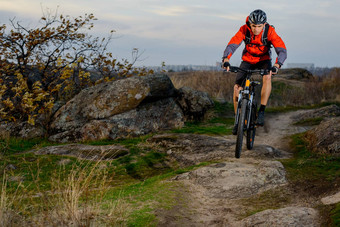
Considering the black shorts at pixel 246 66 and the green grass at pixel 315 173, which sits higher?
the black shorts at pixel 246 66

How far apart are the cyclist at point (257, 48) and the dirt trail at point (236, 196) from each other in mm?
869

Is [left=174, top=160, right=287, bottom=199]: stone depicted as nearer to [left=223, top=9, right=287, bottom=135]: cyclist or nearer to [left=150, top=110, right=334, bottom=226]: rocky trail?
[left=150, top=110, right=334, bottom=226]: rocky trail

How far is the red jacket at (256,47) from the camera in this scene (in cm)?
697

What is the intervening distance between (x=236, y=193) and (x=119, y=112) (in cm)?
601

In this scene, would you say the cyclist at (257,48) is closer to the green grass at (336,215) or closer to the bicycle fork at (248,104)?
the bicycle fork at (248,104)

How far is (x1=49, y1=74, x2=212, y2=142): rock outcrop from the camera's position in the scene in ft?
34.6

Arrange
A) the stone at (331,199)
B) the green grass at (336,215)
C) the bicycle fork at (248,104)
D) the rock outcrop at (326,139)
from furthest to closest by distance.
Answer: the rock outcrop at (326,139) → the bicycle fork at (248,104) → the stone at (331,199) → the green grass at (336,215)

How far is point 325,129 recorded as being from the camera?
26.8 ft

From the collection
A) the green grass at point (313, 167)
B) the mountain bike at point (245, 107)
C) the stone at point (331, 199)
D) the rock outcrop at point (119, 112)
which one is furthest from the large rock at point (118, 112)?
the stone at point (331, 199)

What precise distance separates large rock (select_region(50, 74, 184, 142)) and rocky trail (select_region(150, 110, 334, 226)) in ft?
8.63

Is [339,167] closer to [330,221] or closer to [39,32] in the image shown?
[330,221]

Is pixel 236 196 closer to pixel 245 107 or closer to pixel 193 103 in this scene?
pixel 245 107

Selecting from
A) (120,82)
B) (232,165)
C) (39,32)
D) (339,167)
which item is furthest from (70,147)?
(339,167)

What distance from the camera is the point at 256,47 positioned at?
727 centimetres
